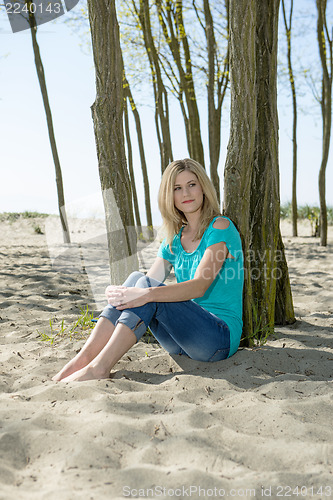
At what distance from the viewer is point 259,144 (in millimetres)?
3580

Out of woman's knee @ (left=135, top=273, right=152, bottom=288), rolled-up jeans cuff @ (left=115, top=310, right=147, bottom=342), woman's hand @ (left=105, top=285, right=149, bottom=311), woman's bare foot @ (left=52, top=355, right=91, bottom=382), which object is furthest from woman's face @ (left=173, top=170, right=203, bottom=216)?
woman's bare foot @ (left=52, top=355, right=91, bottom=382)

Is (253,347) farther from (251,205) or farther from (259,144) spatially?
(259,144)

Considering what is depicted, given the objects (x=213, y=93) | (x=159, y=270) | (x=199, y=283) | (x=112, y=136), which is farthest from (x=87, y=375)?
(x=213, y=93)

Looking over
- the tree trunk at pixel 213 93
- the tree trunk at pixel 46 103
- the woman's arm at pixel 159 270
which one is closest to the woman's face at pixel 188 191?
the woman's arm at pixel 159 270

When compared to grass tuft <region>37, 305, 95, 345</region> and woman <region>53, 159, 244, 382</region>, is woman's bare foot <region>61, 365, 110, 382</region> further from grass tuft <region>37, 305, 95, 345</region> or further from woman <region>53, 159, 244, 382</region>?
grass tuft <region>37, 305, 95, 345</region>

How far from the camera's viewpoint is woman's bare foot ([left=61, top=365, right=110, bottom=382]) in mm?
2514

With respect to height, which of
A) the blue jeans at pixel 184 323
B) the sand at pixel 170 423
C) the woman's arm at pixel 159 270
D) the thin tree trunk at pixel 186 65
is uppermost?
the thin tree trunk at pixel 186 65

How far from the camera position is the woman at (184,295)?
2.61 metres

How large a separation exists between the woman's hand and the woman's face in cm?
70

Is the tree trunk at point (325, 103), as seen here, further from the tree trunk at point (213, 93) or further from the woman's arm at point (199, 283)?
the woman's arm at point (199, 283)

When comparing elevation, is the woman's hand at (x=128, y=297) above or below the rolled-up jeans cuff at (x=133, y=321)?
above

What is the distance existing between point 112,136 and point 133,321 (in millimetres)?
1613

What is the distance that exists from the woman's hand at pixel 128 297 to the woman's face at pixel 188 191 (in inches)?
27.5

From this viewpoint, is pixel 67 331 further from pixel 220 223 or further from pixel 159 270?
pixel 220 223
